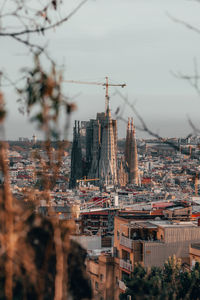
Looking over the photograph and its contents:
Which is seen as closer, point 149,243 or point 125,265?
point 149,243

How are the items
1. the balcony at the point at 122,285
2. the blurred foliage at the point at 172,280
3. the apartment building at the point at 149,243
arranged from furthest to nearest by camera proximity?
the apartment building at the point at 149,243 → the balcony at the point at 122,285 → the blurred foliage at the point at 172,280

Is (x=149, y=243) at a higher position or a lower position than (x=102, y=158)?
lower

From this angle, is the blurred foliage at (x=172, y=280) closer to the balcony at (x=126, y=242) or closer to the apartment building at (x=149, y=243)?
the apartment building at (x=149, y=243)

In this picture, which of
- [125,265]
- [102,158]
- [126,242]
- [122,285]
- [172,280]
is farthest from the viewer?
[102,158]

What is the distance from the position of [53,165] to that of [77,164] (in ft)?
277

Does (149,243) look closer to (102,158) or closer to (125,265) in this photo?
(125,265)

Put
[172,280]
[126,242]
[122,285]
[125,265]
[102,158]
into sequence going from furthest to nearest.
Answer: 1. [102,158]
2. [126,242]
3. [125,265]
4. [122,285]
5. [172,280]

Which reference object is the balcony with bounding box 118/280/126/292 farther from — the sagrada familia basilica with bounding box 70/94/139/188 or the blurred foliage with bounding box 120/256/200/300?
the sagrada familia basilica with bounding box 70/94/139/188

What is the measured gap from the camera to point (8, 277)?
2.82 meters

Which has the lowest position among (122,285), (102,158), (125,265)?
(122,285)

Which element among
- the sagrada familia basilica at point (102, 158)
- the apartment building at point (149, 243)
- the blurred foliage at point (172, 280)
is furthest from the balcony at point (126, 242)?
the sagrada familia basilica at point (102, 158)

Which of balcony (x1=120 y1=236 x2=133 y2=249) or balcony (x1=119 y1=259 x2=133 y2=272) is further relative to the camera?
balcony (x1=120 y1=236 x2=133 y2=249)

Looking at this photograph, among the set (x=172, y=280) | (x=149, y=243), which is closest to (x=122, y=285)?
(x=149, y=243)

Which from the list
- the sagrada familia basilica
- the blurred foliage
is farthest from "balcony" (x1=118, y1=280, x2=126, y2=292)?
the sagrada familia basilica
